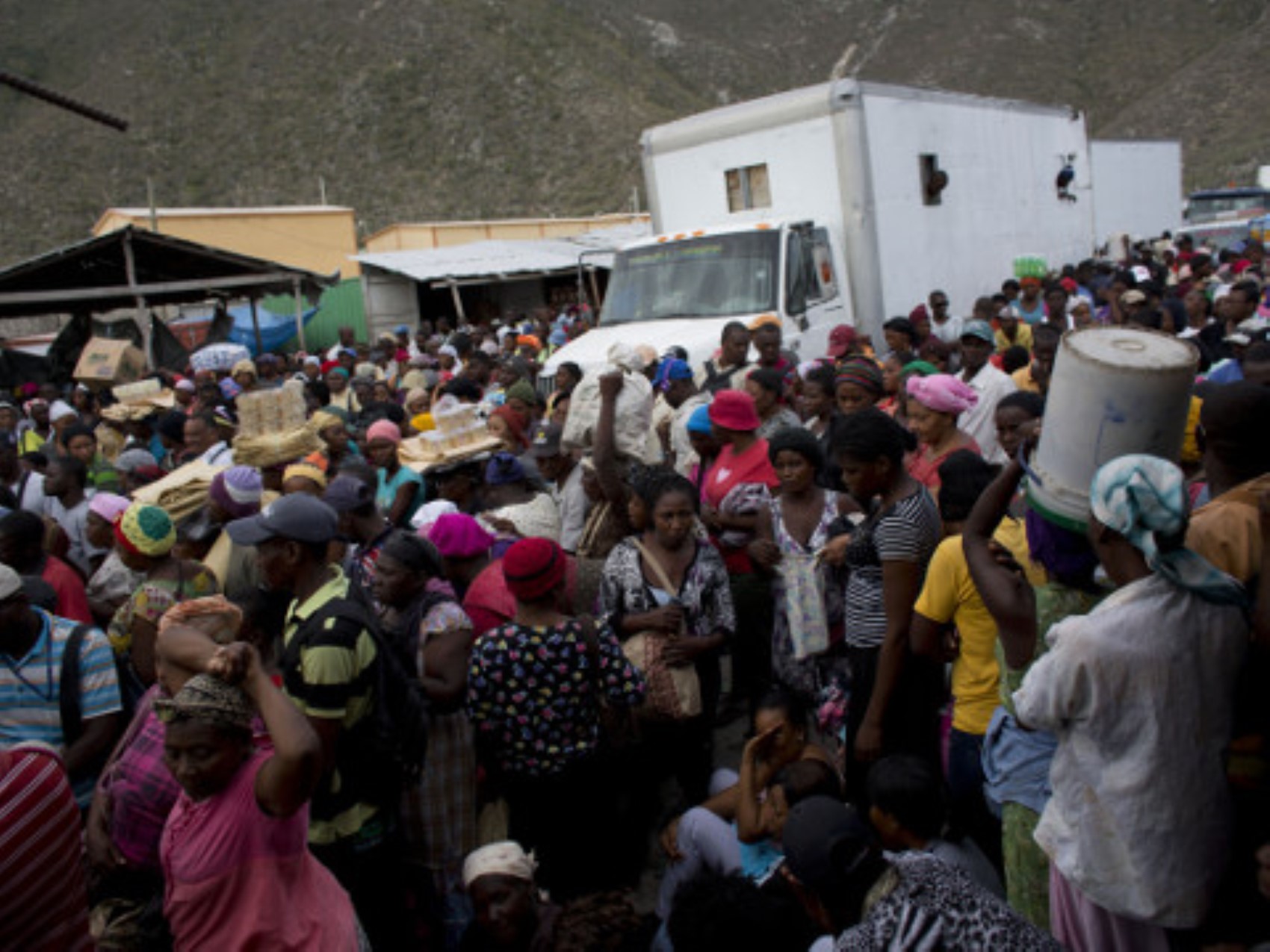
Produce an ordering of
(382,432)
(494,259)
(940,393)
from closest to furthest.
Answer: (940,393) → (382,432) → (494,259)

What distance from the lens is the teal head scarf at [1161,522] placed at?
2.12 meters

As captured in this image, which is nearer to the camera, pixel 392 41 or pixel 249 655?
pixel 249 655

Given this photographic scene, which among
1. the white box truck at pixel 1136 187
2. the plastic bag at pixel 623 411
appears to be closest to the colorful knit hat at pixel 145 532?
the plastic bag at pixel 623 411

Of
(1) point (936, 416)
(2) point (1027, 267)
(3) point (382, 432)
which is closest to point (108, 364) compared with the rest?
(3) point (382, 432)

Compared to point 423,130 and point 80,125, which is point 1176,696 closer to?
point 423,130

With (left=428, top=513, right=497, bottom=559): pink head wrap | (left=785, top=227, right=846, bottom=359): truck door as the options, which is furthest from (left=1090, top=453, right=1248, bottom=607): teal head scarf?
(left=785, top=227, right=846, bottom=359): truck door

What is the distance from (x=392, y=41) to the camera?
5422 centimetres

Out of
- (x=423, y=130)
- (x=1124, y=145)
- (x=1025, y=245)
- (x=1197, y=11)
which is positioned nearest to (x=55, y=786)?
(x=1025, y=245)

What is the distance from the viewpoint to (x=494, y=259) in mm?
26875

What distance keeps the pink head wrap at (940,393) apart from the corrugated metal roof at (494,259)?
749 inches

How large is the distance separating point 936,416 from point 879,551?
1.37 m

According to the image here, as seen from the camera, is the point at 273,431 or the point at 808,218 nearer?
the point at 273,431

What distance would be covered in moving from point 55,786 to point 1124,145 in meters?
26.9

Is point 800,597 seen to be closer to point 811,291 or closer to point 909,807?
point 909,807
